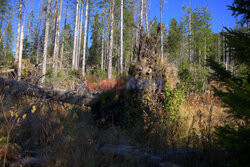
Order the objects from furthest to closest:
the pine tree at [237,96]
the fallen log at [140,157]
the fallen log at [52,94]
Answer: the fallen log at [52,94], the fallen log at [140,157], the pine tree at [237,96]

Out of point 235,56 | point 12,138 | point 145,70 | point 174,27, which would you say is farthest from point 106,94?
point 174,27

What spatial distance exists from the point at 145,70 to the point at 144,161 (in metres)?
2.51

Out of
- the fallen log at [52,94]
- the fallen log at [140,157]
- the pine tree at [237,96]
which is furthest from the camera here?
the fallen log at [52,94]

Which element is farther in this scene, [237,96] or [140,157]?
[140,157]

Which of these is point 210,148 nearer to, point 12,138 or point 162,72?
point 162,72

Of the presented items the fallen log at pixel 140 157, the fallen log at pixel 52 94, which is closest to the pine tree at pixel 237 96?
the fallen log at pixel 140 157

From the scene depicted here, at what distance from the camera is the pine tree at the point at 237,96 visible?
159 cm

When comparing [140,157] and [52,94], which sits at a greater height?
[52,94]

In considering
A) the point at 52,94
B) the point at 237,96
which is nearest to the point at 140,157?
the point at 237,96

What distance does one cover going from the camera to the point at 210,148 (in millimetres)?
2424

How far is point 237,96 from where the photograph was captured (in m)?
1.72

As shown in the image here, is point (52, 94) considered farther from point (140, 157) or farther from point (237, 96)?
point (237, 96)

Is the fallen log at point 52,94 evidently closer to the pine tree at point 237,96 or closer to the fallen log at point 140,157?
the fallen log at point 140,157

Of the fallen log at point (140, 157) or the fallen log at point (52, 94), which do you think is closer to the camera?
the fallen log at point (140, 157)
